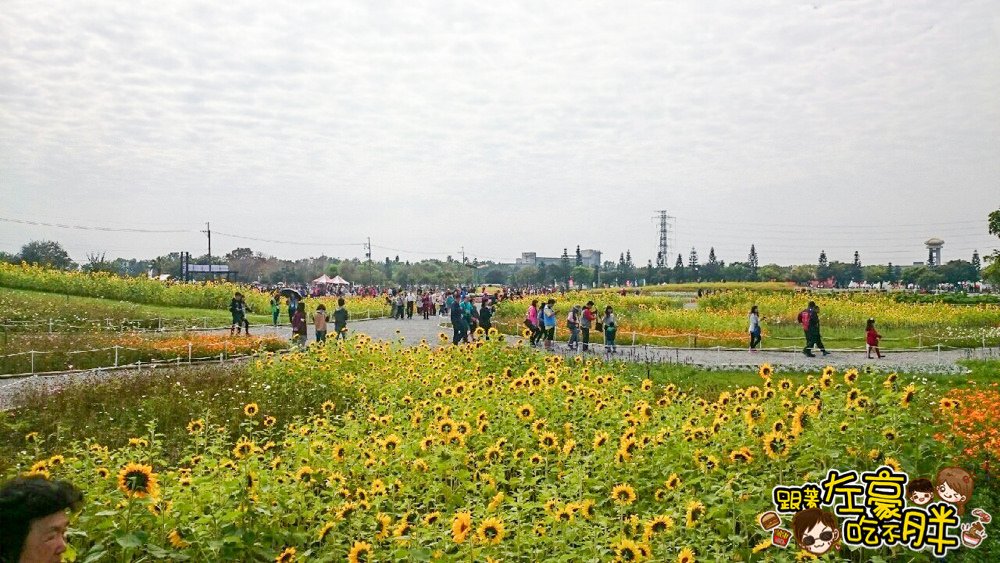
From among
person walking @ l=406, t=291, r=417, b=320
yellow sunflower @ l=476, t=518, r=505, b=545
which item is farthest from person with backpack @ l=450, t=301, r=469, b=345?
yellow sunflower @ l=476, t=518, r=505, b=545

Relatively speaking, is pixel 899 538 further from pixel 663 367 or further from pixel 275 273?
pixel 275 273

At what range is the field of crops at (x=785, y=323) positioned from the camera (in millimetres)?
18938

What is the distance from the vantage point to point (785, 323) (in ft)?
77.6

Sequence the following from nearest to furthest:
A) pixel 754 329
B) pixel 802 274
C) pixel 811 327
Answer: pixel 811 327, pixel 754 329, pixel 802 274

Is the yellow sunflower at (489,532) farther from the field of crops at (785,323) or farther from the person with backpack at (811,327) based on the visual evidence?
the person with backpack at (811,327)

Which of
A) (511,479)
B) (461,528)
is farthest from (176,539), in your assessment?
(511,479)

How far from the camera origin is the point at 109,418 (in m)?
9.28

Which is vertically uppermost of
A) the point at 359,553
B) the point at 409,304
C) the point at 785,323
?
the point at 409,304

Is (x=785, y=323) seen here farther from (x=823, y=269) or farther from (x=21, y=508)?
(x=823, y=269)

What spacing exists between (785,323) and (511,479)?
66.3 ft

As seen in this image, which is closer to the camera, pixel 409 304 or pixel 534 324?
pixel 534 324

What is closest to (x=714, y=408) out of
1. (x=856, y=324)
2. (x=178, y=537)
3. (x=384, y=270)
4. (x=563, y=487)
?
(x=563, y=487)

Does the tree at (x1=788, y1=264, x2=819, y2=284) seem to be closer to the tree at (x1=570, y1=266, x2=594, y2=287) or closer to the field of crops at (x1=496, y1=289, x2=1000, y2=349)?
the tree at (x1=570, y1=266, x2=594, y2=287)

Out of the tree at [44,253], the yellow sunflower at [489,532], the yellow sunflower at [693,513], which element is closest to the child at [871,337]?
the yellow sunflower at [693,513]
